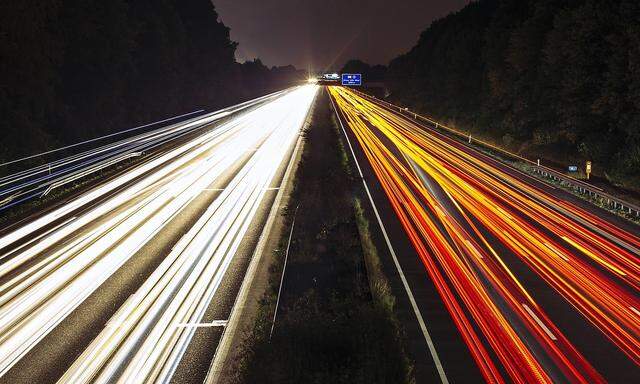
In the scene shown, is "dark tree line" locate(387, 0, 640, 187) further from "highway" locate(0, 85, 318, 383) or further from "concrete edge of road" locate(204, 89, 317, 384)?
"highway" locate(0, 85, 318, 383)

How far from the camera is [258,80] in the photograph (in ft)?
647

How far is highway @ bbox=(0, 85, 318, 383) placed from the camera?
38.9ft

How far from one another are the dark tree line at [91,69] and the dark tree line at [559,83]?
38161mm

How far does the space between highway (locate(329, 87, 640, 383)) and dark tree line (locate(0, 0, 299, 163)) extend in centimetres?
2562

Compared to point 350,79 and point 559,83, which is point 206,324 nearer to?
point 559,83

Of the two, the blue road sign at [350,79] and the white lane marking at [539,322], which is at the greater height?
the blue road sign at [350,79]

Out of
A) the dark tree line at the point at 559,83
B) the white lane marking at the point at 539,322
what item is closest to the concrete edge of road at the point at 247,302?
the white lane marking at the point at 539,322

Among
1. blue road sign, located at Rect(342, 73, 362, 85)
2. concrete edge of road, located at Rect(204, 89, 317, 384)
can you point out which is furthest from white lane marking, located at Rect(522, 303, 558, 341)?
blue road sign, located at Rect(342, 73, 362, 85)

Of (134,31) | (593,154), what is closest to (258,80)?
(134,31)

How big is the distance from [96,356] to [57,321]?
2529 mm

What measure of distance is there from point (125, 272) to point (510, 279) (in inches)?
468

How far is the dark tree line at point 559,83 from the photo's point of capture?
34.8 meters

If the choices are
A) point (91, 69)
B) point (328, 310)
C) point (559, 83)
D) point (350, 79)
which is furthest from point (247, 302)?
point (350, 79)

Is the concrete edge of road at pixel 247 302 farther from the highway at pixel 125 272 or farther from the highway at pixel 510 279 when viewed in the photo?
the highway at pixel 510 279
